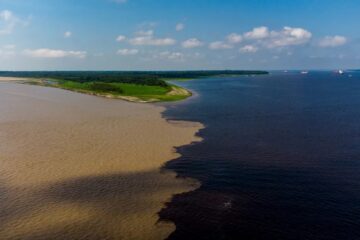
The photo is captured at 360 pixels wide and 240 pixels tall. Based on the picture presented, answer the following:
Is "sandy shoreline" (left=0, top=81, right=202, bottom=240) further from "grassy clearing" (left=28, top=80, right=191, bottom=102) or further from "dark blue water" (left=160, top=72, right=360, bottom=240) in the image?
"grassy clearing" (left=28, top=80, right=191, bottom=102)

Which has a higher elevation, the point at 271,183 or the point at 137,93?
the point at 137,93

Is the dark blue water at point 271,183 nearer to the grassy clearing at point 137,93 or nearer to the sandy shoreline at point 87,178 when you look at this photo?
the sandy shoreline at point 87,178

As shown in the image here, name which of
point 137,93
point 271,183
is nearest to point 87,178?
point 271,183

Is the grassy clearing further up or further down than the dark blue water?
further up

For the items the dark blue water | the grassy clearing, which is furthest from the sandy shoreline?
the grassy clearing

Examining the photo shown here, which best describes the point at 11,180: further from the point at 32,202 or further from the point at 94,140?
the point at 94,140

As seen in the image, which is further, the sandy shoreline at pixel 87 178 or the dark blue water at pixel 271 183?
the sandy shoreline at pixel 87 178

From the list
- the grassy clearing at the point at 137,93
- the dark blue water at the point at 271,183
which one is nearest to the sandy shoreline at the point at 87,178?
the dark blue water at the point at 271,183

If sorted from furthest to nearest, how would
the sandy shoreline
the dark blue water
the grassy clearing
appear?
1. the grassy clearing
2. the sandy shoreline
3. the dark blue water

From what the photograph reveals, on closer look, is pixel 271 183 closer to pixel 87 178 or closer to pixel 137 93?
pixel 87 178
